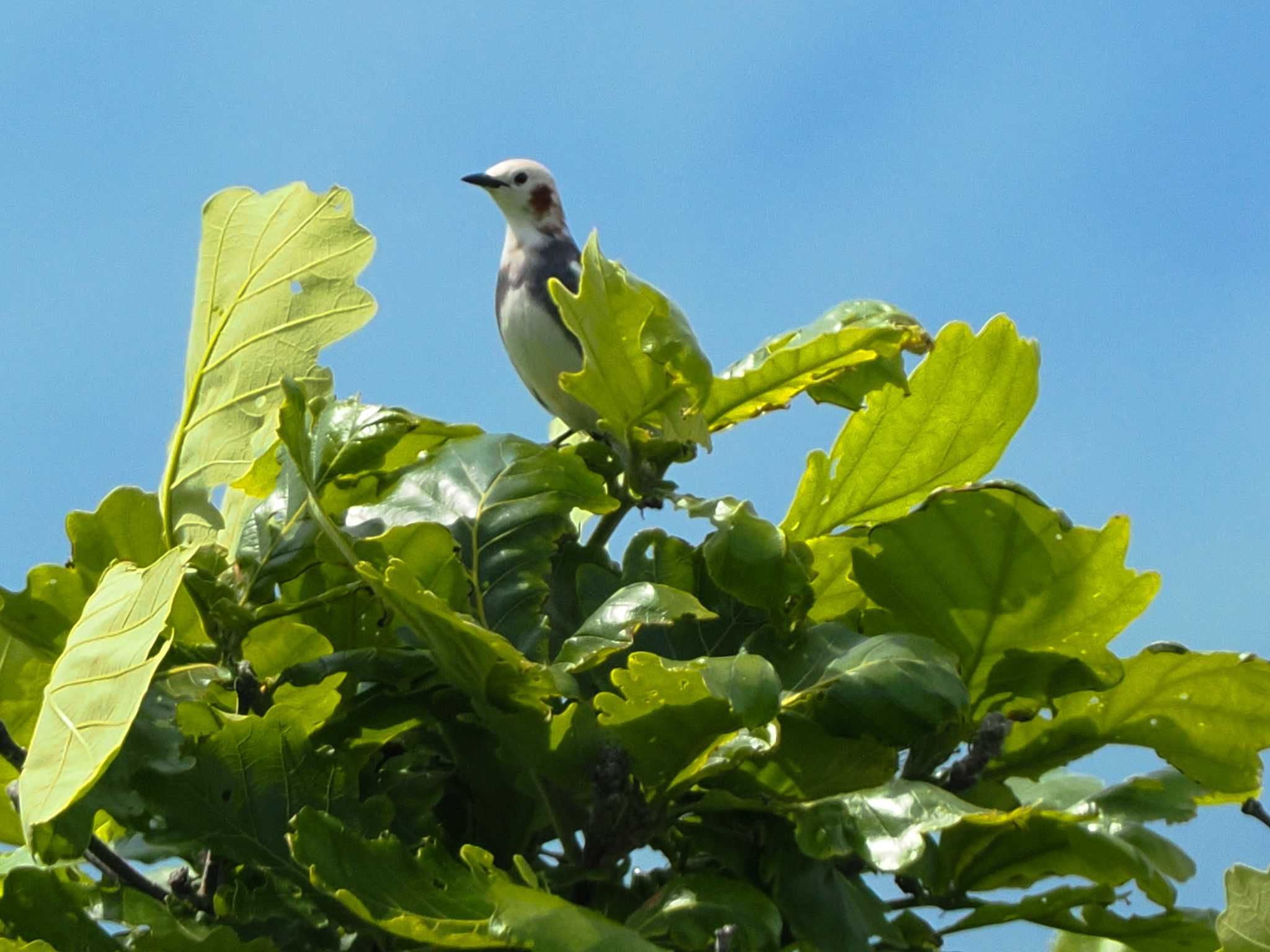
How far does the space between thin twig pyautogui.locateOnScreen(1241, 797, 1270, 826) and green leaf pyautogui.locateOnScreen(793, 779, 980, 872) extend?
434 mm

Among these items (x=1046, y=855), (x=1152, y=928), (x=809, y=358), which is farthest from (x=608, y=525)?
(x=1152, y=928)

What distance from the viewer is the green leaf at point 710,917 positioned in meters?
1.09

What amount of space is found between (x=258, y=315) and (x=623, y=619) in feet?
1.74

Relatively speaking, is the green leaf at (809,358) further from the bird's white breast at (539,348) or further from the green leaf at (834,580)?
the bird's white breast at (539,348)

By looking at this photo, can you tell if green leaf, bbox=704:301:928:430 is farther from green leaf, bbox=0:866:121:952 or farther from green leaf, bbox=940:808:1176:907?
green leaf, bbox=0:866:121:952

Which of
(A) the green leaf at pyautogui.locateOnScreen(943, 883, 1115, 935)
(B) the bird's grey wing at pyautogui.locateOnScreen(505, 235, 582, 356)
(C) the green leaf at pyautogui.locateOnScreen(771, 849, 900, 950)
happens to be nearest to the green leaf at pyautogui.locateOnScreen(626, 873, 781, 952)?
(C) the green leaf at pyautogui.locateOnScreen(771, 849, 900, 950)

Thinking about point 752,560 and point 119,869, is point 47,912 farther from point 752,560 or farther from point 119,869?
point 752,560

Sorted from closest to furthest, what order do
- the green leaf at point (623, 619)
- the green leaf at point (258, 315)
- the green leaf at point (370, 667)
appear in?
the green leaf at point (623, 619)
the green leaf at point (370, 667)
the green leaf at point (258, 315)

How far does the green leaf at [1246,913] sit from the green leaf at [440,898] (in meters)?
0.53

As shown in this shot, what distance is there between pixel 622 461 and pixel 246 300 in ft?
1.28

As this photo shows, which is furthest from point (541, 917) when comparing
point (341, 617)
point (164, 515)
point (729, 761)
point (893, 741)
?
point (164, 515)

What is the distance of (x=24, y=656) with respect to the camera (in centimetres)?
138

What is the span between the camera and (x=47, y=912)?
1232 millimetres

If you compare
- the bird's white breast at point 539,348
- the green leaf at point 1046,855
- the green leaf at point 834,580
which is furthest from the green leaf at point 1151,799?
the bird's white breast at point 539,348
